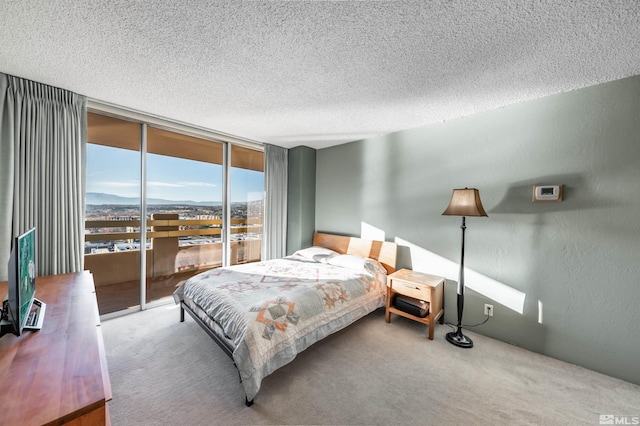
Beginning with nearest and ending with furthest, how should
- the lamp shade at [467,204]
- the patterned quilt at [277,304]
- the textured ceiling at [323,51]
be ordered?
the textured ceiling at [323,51]
the patterned quilt at [277,304]
the lamp shade at [467,204]

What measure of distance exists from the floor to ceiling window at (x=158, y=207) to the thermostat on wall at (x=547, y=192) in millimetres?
3925

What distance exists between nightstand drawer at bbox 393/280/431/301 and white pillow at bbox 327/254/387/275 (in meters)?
0.36

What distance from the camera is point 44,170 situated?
2424mm

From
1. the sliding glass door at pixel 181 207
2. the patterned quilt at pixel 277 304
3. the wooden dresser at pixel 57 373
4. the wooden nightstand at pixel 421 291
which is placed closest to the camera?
the wooden dresser at pixel 57 373

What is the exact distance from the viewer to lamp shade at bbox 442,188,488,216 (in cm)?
243

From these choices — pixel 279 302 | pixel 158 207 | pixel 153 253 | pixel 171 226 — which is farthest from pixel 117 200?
pixel 279 302

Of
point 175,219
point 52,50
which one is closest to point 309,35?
point 52,50

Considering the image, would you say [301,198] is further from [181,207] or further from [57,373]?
[57,373]

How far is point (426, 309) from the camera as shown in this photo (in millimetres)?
2654

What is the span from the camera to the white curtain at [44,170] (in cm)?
223

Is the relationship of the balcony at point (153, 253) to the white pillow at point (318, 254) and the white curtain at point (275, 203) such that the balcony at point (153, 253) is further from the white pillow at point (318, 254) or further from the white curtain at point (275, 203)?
the white pillow at point (318, 254)

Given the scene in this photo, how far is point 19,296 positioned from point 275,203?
11.2 feet

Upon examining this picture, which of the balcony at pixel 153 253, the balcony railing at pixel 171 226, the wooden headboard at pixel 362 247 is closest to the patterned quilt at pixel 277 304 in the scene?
the wooden headboard at pixel 362 247

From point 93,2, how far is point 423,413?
3360mm
